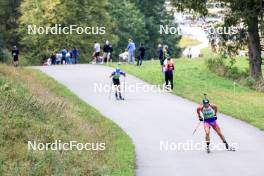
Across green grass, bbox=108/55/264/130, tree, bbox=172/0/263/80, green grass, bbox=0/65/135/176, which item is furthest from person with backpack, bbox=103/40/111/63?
green grass, bbox=0/65/135/176

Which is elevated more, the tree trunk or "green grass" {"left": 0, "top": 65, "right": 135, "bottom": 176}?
the tree trunk

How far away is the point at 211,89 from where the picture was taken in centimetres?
3388

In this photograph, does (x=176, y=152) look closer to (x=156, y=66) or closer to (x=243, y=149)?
(x=243, y=149)

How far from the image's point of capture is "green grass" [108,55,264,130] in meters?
26.3

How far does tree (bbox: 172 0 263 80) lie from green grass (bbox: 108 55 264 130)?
1965 millimetres

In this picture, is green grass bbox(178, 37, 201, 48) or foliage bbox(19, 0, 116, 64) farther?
green grass bbox(178, 37, 201, 48)

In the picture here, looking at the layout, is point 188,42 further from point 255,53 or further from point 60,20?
point 255,53

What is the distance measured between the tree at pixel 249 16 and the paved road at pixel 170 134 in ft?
19.9

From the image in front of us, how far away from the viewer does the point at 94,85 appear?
1320 inches

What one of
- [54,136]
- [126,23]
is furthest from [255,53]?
[126,23]

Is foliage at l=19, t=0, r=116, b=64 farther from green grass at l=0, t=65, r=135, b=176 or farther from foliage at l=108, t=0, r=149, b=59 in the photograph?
green grass at l=0, t=65, r=135, b=176

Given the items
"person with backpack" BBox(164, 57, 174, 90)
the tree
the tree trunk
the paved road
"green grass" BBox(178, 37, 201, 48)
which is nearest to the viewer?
the paved road

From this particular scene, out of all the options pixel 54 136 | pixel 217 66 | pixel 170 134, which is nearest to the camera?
pixel 54 136

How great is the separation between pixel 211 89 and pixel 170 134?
1255 cm
